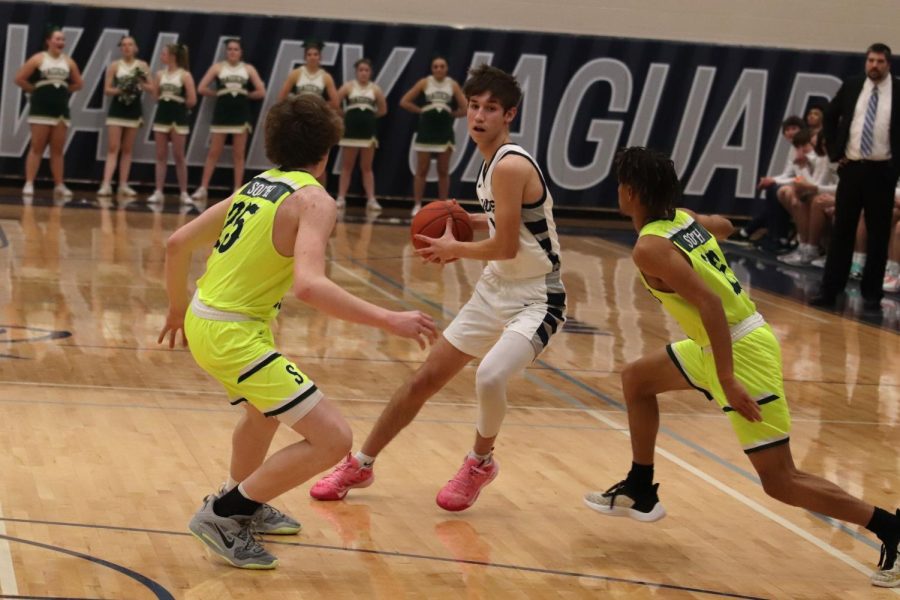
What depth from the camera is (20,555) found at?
4.62m

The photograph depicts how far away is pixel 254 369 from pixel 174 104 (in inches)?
505

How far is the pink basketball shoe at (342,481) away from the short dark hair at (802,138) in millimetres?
10492

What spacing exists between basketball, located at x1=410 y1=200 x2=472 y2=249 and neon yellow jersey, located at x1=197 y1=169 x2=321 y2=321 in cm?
105

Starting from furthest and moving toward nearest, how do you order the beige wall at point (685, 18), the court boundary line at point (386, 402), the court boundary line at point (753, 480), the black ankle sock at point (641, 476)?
the beige wall at point (685, 18), the court boundary line at point (386, 402), the black ankle sock at point (641, 476), the court boundary line at point (753, 480)

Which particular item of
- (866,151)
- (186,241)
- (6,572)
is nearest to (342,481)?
(186,241)

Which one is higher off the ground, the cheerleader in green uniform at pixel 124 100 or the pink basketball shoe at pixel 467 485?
the pink basketball shoe at pixel 467 485

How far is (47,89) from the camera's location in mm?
16391

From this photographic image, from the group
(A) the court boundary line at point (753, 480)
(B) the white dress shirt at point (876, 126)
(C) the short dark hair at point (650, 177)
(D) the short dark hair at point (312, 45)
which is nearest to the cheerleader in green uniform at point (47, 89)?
(D) the short dark hair at point (312, 45)

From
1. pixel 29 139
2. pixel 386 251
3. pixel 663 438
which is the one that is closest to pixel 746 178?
pixel 386 251

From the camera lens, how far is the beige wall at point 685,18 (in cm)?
1820

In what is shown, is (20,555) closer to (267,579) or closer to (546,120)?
(267,579)

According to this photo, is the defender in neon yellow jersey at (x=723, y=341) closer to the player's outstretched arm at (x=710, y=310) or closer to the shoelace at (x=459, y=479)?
the player's outstretched arm at (x=710, y=310)

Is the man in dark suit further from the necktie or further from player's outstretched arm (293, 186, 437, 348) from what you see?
player's outstretched arm (293, 186, 437, 348)

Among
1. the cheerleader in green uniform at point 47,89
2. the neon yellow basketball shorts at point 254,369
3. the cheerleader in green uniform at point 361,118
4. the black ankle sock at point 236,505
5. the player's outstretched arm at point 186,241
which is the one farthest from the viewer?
the cheerleader in green uniform at point 361,118
